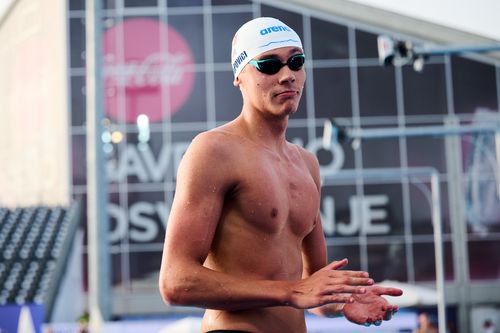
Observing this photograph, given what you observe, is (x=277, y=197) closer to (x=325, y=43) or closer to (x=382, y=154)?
(x=382, y=154)

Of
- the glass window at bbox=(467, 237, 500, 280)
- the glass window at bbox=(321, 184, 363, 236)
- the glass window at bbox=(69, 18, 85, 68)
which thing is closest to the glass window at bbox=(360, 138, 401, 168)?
the glass window at bbox=(321, 184, 363, 236)

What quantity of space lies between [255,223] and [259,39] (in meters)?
0.69

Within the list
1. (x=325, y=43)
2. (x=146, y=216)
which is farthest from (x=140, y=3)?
(x=146, y=216)

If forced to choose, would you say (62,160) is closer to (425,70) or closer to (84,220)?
(84,220)

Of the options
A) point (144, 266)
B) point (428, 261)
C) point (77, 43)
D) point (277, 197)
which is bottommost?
point (428, 261)

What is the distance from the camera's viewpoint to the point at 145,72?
3806cm

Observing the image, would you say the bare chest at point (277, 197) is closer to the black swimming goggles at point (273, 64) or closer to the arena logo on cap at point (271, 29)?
the black swimming goggles at point (273, 64)

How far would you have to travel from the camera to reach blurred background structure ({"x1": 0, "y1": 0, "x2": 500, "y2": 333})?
119ft

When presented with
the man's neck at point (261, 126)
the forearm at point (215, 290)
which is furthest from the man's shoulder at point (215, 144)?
the forearm at point (215, 290)

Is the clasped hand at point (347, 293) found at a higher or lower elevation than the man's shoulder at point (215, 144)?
lower

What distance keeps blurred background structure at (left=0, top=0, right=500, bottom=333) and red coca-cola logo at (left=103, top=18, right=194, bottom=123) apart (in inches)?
2.1

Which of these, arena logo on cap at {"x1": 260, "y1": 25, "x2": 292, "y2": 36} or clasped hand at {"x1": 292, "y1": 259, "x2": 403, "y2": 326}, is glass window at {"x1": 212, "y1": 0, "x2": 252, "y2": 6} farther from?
clasped hand at {"x1": 292, "y1": 259, "x2": 403, "y2": 326}

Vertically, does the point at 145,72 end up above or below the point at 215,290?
above

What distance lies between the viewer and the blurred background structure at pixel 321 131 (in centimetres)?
3634
